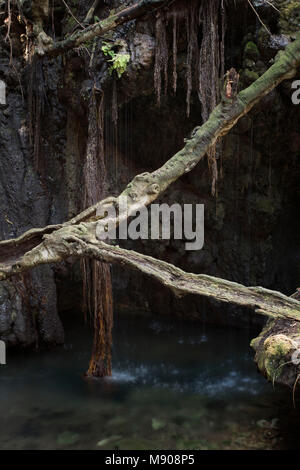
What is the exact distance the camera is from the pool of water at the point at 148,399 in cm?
389

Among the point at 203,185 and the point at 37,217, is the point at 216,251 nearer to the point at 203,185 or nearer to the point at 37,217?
the point at 203,185

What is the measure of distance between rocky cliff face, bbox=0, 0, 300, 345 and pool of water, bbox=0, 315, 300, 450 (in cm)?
65

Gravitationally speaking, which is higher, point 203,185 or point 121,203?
point 203,185

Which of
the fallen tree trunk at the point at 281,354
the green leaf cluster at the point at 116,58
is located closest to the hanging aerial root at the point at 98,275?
the green leaf cluster at the point at 116,58

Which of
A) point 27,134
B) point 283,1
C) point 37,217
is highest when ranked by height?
point 283,1

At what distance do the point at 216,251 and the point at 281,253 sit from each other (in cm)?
111

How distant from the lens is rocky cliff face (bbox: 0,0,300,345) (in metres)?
5.36

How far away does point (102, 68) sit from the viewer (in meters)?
5.36

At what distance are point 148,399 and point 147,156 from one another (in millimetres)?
4078

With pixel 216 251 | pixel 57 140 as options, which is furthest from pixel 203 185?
pixel 57 140

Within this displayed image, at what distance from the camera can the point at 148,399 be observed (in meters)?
4.82

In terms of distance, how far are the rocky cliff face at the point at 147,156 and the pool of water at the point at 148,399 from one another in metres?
0.65

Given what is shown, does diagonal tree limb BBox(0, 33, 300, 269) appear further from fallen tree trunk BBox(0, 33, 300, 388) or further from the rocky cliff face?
the rocky cliff face

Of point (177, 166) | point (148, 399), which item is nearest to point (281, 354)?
point (177, 166)
